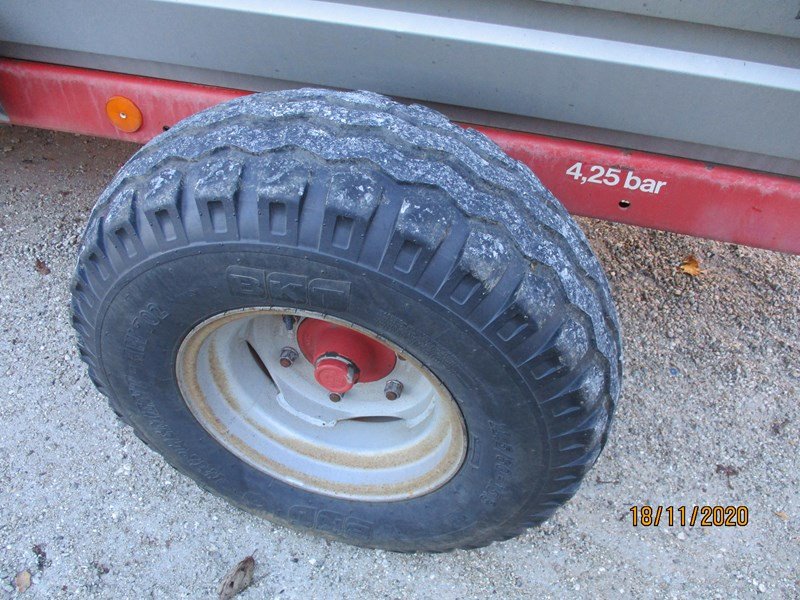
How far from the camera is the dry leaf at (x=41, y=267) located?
302 cm

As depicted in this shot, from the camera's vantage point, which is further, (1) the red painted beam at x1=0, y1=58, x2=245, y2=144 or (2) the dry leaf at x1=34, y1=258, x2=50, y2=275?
(2) the dry leaf at x1=34, y1=258, x2=50, y2=275

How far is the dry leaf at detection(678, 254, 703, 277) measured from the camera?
318cm

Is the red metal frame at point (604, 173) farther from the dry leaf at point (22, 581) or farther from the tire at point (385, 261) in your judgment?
the dry leaf at point (22, 581)

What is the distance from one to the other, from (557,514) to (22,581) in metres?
1.71

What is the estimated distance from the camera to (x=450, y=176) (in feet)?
5.11

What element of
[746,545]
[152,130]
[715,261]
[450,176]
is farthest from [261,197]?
[715,261]

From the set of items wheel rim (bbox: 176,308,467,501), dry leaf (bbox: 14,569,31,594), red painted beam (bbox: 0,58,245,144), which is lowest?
dry leaf (bbox: 14,569,31,594)

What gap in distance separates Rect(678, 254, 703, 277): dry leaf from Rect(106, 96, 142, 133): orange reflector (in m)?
2.36

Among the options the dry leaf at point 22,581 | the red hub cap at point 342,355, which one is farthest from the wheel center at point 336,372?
the dry leaf at point 22,581

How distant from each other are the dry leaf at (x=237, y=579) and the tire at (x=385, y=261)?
74 centimetres

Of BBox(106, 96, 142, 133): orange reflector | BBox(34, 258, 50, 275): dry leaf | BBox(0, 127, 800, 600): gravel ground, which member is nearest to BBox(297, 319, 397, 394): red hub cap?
BBox(0, 127, 800, 600): gravel ground
